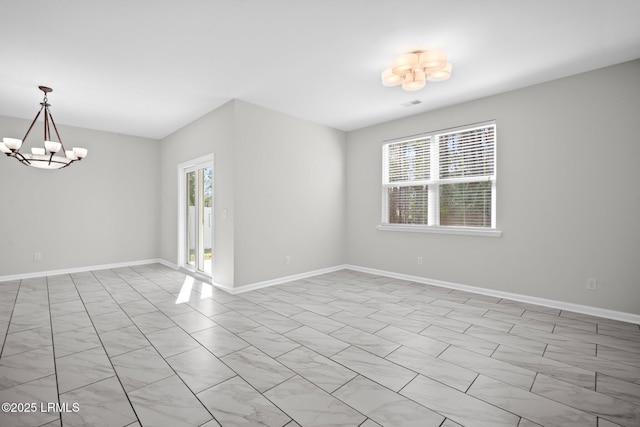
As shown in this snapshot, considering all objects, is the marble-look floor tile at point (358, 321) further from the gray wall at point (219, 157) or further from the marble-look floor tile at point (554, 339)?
the gray wall at point (219, 157)

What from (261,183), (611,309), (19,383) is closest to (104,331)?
(19,383)

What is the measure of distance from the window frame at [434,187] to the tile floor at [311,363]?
100 centimetres

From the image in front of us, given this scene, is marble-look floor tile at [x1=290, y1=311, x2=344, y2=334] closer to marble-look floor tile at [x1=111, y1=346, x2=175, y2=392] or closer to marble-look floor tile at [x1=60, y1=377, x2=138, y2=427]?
marble-look floor tile at [x1=111, y1=346, x2=175, y2=392]

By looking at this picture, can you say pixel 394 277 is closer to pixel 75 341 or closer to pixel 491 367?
pixel 491 367

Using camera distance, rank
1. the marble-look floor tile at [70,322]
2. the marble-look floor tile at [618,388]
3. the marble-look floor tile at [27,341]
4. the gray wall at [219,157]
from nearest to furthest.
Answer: the marble-look floor tile at [618,388] → the marble-look floor tile at [27,341] → the marble-look floor tile at [70,322] → the gray wall at [219,157]

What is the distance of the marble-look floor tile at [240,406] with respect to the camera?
164cm

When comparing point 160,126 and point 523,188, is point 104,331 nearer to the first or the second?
point 160,126

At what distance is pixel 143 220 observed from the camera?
6309 millimetres

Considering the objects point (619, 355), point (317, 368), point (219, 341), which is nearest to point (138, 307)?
point (219, 341)

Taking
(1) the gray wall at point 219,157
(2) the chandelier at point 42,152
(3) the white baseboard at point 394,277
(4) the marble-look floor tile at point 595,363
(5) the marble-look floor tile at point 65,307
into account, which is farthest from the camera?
(1) the gray wall at point 219,157

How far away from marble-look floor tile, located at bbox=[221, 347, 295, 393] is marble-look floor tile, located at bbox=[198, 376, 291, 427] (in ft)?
0.27

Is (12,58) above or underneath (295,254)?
above

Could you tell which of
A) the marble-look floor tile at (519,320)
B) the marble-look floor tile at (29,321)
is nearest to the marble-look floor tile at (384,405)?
the marble-look floor tile at (519,320)

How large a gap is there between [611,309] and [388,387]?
117 inches
